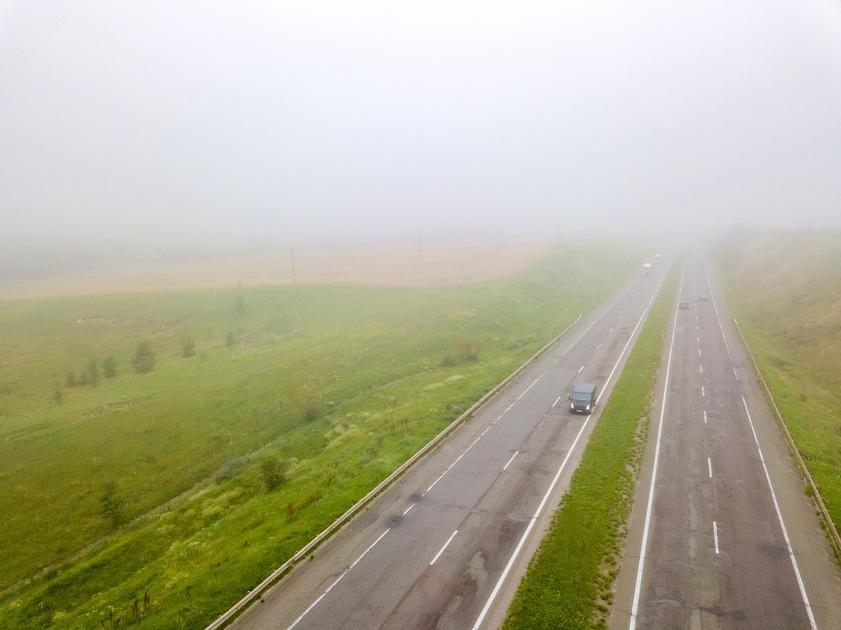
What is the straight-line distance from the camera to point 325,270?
453 feet

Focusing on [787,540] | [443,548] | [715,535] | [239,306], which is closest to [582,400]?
[715,535]

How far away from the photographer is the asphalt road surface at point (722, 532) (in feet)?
61.0

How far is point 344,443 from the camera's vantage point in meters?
39.0

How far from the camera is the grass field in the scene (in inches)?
1016

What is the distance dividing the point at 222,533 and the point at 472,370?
31773 millimetres

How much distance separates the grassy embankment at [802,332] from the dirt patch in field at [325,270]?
48993 millimetres

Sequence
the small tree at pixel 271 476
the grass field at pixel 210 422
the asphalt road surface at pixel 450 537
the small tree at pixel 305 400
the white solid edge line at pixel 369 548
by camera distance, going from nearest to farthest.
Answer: the asphalt road surface at pixel 450 537 → the white solid edge line at pixel 369 548 → the grass field at pixel 210 422 → the small tree at pixel 271 476 → the small tree at pixel 305 400

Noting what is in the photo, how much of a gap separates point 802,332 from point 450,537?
6109cm

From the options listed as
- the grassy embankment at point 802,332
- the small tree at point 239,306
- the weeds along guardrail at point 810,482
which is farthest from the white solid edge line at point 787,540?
the small tree at point 239,306

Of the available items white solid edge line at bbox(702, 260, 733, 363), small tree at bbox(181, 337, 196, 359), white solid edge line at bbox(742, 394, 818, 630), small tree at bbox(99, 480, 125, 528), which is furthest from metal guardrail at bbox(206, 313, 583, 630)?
small tree at bbox(181, 337, 196, 359)

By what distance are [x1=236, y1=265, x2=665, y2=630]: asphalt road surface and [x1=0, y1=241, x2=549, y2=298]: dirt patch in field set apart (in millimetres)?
72357

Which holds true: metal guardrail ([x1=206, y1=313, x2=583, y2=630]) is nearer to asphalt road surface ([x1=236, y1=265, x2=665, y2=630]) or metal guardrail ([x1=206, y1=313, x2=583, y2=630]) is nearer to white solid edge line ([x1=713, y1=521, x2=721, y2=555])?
asphalt road surface ([x1=236, y1=265, x2=665, y2=630])

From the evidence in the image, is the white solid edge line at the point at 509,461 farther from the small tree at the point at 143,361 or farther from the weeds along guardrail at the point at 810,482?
the small tree at the point at 143,361

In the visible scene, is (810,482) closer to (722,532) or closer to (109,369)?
(722,532)
